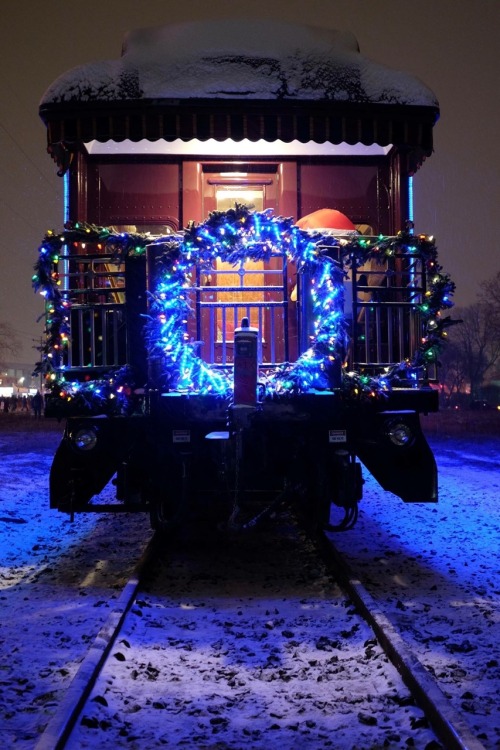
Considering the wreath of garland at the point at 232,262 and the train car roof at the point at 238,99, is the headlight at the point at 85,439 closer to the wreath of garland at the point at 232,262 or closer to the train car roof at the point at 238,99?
the wreath of garland at the point at 232,262

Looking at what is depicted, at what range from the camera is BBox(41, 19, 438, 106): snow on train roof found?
701cm

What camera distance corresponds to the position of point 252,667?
12.9 feet

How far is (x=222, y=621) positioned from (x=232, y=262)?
126 inches

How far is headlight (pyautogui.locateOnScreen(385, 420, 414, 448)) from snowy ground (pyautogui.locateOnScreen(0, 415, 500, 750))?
1.19 metres

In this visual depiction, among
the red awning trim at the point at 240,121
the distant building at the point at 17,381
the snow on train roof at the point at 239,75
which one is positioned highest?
the snow on train roof at the point at 239,75

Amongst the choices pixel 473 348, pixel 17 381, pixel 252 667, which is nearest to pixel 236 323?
pixel 252 667

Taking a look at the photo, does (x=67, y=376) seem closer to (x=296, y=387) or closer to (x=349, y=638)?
(x=296, y=387)

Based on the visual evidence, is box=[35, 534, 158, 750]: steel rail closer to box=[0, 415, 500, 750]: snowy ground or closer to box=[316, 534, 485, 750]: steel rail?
box=[0, 415, 500, 750]: snowy ground

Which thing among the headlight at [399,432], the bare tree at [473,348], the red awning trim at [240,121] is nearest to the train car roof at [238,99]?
the red awning trim at [240,121]

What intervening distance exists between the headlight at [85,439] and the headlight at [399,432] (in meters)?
2.58

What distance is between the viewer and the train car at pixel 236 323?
19.5 ft

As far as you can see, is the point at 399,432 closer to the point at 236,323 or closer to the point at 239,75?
the point at 236,323

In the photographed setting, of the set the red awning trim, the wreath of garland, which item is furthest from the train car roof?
the wreath of garland

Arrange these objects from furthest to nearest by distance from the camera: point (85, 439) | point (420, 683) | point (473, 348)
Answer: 1. point (473, 348)
2. point (85, 439)
3. point (420, 683)
